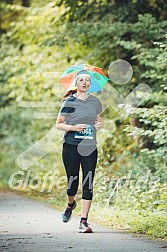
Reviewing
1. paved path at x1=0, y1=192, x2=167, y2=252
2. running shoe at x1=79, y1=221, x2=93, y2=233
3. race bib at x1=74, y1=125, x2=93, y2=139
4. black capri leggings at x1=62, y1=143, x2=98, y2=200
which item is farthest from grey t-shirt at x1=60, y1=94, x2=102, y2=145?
paved path at x1=0, y1=192, x2=167, y2=252

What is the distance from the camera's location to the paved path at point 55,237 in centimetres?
738

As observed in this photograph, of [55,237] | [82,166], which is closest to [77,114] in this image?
[82,166]

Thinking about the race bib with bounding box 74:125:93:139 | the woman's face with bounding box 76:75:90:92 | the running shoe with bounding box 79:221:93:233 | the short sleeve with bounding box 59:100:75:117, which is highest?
the woman's face with bounding box 76:75:90:92

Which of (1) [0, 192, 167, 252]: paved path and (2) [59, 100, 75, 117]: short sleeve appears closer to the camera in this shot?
(1) [0, 192, 167, 252]: paved path

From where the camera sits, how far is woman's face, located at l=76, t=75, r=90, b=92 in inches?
354

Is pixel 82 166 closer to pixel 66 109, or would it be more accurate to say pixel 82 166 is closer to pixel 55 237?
pixel 66 109

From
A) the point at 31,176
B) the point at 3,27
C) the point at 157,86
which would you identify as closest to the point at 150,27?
the point at 157,86

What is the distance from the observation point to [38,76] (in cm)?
1784

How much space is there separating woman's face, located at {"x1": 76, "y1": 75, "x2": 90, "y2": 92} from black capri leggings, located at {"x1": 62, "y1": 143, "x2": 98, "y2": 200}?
0.73 meters

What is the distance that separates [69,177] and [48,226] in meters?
0.73

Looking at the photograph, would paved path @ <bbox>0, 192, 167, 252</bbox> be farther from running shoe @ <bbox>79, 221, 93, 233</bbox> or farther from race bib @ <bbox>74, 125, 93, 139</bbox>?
race bib @ <bbox>74, 125, 93, 139</bbox>

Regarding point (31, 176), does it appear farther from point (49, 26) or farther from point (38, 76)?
point (49, 26)

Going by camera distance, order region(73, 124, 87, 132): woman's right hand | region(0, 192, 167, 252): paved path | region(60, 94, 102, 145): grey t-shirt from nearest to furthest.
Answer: region(0, 192, 167, 252): paved path → region(73, 124, 87, 132): woman's right hand → region(60, 94, 102, 145): grey t-shirt

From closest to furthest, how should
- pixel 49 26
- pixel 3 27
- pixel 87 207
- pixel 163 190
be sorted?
1. pixel 87 207
2. pixel 163 190
3. pixel 49 26
4. pixel 3 27
